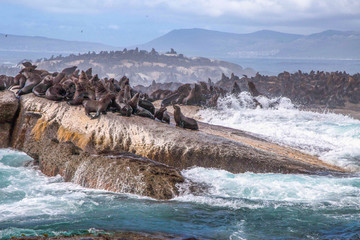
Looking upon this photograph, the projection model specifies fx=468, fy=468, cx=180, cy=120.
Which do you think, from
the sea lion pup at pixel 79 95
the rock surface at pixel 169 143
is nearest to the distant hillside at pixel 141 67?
the sea lion pup at pixel 79 95

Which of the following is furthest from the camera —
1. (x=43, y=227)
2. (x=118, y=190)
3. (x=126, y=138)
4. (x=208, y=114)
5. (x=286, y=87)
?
(x=286, y=87)

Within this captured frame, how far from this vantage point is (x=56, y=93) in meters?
11.8

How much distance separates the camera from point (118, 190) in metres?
8.09

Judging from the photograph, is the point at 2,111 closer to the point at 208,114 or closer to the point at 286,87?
the point at 208,114

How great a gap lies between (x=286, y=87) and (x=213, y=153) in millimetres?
17719

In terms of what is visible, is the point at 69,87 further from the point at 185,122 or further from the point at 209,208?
the point at 209,208

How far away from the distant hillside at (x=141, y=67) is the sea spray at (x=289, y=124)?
2703 cm

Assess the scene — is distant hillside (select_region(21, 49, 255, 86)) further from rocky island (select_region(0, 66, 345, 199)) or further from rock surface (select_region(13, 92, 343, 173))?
rock surface (select_region(13, 92, 343, 173))

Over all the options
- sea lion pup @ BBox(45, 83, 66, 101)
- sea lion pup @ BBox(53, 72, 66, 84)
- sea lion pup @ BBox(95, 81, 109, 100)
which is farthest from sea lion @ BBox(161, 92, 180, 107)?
sea lion pup @ BBox(45, 83, 66, 101)

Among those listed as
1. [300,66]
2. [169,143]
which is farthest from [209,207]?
[300,66]

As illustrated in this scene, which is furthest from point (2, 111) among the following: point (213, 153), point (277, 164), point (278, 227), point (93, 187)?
point (278, 227)

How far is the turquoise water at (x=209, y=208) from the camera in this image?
6.29 metres

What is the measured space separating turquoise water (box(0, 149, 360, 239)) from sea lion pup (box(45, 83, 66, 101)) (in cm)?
277

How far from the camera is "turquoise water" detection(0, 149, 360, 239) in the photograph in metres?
6.29
